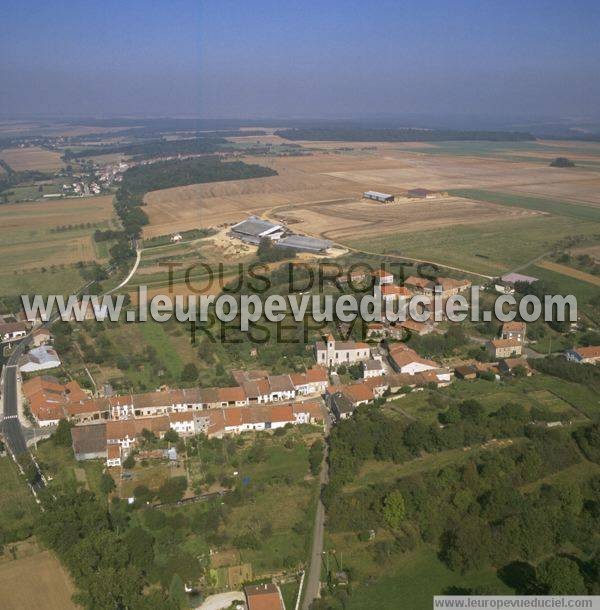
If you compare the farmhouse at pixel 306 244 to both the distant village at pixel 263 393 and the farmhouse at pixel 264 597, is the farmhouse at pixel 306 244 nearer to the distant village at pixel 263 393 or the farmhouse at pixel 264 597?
the distant village at pixel 263 393

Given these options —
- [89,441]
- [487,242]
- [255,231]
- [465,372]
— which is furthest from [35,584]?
[487,242]

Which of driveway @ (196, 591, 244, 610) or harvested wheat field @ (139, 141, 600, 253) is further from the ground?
harvested wheat field @ (139, 141, 600, 253)

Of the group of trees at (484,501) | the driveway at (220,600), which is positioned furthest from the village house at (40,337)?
the driveway at (220,600)

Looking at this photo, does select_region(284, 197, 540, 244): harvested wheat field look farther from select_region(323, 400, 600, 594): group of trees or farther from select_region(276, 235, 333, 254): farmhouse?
select_region(323, 400, 600, 594): group of trees

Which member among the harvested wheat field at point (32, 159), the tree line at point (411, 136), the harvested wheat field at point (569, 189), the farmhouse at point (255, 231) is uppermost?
the tree line at point (411, 136)

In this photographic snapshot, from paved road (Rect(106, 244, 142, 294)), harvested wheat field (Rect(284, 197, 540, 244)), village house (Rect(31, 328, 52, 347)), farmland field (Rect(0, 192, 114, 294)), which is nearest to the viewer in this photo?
village house (Rect(31, 328, 52, 347))

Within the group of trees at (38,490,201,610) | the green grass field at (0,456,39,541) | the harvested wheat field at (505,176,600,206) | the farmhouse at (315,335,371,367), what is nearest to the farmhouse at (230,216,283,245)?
the farmhouse at (315,335,371,367)
